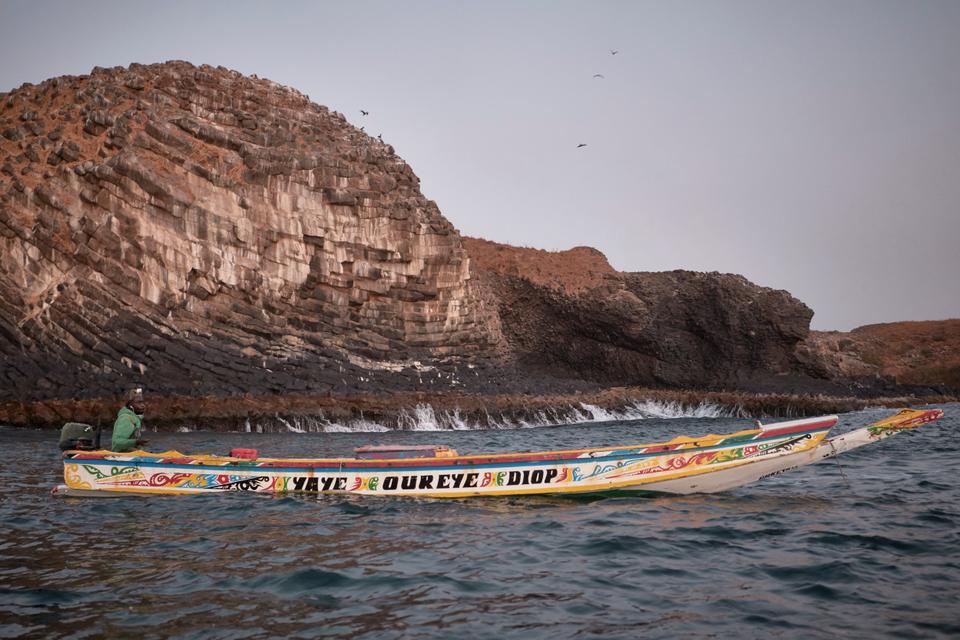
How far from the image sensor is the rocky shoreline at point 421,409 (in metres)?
27.9

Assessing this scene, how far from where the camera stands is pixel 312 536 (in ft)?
34.3

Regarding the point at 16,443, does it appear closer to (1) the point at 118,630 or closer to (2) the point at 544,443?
(2) the point at 544,443

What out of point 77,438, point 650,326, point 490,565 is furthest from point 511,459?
point 650,326

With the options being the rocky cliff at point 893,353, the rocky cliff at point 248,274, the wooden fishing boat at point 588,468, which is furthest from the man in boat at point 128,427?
the rocky cliff at point 893,353

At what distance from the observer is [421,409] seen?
1308 inches

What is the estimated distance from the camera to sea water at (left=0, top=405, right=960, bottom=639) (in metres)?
7.02

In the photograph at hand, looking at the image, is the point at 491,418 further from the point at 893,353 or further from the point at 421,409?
the point at 893,353

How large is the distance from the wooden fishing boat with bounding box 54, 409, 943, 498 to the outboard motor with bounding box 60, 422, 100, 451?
118 inches

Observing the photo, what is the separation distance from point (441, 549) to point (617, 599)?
9.11 ft

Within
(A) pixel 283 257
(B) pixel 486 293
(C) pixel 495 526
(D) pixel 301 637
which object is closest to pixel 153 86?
(A) pixel 283 257

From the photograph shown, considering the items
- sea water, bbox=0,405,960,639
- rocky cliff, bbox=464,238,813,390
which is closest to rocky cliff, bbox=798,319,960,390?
rocky cliff, bbox=464,238,813,390

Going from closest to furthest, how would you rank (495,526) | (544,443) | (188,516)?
Answer: (495,526) < (188,516) < (544,443)

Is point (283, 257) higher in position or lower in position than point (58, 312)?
higher

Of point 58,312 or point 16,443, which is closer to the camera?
point 16,443
